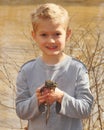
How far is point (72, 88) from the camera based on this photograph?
2.10 meters

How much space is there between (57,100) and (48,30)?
0.32 m

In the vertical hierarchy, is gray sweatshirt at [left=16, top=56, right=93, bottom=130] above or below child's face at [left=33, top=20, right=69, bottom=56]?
below

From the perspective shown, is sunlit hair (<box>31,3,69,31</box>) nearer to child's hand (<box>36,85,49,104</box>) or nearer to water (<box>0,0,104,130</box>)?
child's hand (<box>36,85,49,104</box>)

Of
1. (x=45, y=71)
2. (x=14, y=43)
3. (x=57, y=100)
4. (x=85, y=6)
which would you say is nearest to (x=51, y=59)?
(x=45, y=71)

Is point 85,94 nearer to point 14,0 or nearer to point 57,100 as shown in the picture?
point 57,100

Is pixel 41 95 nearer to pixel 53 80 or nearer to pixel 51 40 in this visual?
pixel 53 80

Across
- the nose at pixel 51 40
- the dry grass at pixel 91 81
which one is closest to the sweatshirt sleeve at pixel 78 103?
the nose at pixel 51 40

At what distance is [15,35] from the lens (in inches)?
392

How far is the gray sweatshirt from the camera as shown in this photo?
204 centimetres

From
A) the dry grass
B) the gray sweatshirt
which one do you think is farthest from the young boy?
the dry grass

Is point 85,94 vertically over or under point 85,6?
over

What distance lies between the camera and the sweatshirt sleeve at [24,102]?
206cm

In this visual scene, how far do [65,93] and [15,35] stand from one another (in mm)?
7994

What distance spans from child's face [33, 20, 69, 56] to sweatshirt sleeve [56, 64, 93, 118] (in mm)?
188
